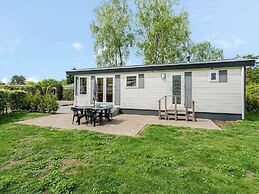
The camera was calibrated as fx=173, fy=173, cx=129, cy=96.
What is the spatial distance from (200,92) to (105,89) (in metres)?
5.67

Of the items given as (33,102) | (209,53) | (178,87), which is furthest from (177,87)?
(209,53)

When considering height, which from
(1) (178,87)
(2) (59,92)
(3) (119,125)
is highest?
(2) (59,92)

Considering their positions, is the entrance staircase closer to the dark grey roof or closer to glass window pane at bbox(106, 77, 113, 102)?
the dark grey roof

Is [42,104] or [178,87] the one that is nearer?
[178,87]

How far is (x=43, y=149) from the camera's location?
14.2 ft

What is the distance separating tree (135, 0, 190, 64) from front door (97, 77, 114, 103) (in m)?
11.4

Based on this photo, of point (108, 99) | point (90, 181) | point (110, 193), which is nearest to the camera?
point (110, 193)

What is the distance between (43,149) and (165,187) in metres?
3.19

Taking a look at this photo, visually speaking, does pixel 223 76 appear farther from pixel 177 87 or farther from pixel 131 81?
pixel 131 81

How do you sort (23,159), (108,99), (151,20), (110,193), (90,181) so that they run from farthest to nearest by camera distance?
(151,20) < (108,99) < (23,159) < (90,181) < (110,193)

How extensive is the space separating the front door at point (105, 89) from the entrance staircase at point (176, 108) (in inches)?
130

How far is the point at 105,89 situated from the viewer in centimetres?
1113

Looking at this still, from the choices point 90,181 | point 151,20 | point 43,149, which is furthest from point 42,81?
point 90,181

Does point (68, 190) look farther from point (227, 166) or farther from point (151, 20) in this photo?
point (151, 20)
